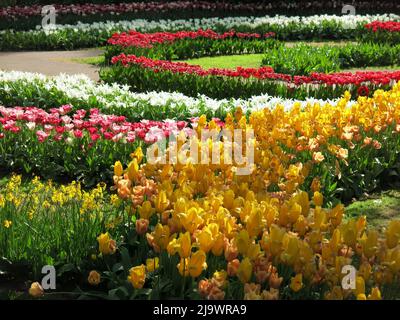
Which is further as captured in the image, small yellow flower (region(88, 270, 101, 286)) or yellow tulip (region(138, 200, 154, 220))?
yellow tulip (region(138, 200, 154, 220))

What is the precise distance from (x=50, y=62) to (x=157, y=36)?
2.45 metres

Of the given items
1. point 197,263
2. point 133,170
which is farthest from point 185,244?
point 133,170

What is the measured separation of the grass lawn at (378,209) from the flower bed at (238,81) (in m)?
3.37

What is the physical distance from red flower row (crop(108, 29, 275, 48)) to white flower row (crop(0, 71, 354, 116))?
4261 mm

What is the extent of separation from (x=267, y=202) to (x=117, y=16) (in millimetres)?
16894

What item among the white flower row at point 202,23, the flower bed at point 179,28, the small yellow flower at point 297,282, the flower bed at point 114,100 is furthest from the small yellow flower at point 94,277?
the white flower row at point 202,23

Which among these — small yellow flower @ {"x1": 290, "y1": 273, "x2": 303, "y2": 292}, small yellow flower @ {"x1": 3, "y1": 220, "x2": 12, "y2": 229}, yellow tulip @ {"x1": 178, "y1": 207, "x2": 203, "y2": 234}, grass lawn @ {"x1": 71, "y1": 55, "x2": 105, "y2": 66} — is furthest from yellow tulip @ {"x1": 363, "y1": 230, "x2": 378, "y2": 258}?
grass lawn @ {"x1": 71, "y1": 55, "x2": 105, "y2": 66}

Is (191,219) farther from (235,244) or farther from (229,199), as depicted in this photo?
(229,199)

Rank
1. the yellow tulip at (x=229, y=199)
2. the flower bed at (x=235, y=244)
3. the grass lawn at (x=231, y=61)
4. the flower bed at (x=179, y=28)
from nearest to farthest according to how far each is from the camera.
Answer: the flower bed at (x=235, y=244) → the yellow tulip at (x=229, y=199) → the grass lawn at (x=231, y=61) → the flower bed at (x=179, y=28)

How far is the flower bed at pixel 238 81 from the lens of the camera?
923 cm

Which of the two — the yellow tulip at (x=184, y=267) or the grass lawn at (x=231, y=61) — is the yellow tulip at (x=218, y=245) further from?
the grass lawn at (x=231, y=61)

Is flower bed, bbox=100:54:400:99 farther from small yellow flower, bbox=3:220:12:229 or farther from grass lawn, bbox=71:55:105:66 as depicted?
small yellow flower, bbox=3:220:12:229

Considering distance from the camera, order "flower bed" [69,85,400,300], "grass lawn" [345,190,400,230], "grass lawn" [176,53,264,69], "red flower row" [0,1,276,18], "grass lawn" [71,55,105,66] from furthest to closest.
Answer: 1. "red flower row" [0,1,276,18]
2. "grass lawn" [71,55,105,66]
3. "grass lawn" [176,53,264,69]
4. "grass lawn" [345,190,400,230]
5. "flower bed" [69,85,400,300]

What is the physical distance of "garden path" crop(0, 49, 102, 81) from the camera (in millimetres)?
12641
